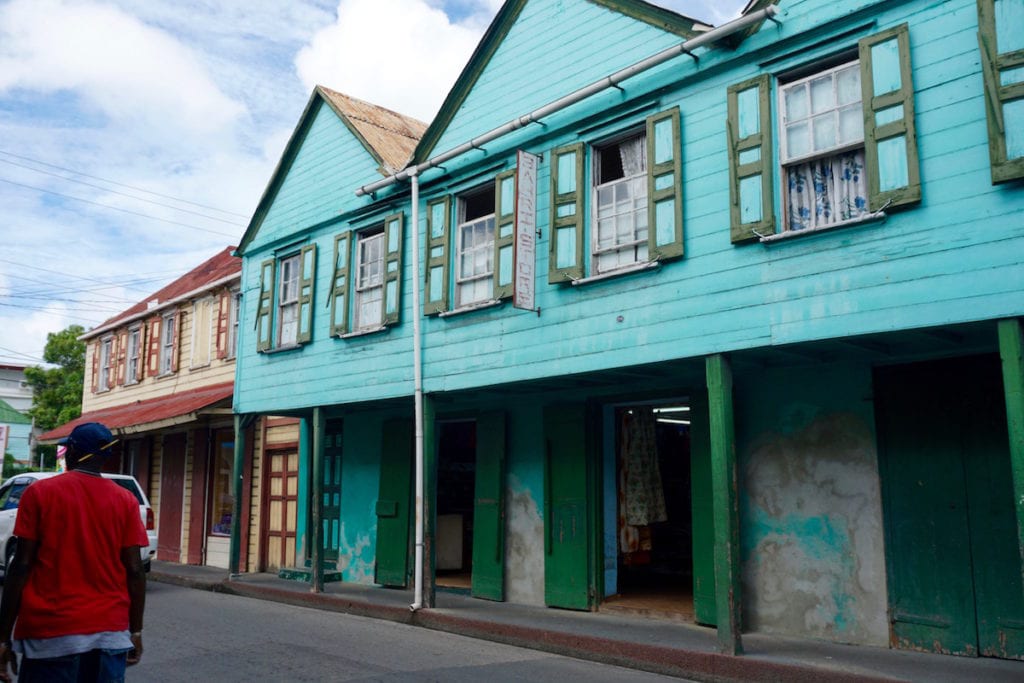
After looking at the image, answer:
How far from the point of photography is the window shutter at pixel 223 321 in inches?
725

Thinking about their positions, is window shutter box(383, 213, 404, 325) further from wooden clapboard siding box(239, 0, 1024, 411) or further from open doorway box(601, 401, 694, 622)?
open doorway box(601, 401, 694, 622)

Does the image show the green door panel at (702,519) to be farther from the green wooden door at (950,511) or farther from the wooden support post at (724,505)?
the green wooden door at (950,511)

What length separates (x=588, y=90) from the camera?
9586 mm

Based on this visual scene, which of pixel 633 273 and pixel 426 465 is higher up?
pixel 633 273

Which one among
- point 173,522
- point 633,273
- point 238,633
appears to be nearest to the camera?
point 633,273

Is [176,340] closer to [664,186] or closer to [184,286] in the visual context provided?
[184,286]

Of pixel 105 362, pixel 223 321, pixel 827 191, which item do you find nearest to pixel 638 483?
pixel 827 191

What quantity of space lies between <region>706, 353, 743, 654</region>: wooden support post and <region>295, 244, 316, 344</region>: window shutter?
745cm

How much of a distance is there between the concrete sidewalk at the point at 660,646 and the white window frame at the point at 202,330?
26.5ft

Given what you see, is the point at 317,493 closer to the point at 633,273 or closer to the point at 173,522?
the point at 633,273

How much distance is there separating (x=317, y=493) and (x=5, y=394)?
174 ft

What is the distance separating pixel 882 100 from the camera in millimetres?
7383

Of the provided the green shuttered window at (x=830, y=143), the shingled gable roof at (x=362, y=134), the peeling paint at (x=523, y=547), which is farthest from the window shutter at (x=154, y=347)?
the green shuttered window at (x=830, y=143)

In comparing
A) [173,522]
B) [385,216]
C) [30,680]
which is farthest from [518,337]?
[173,522]
